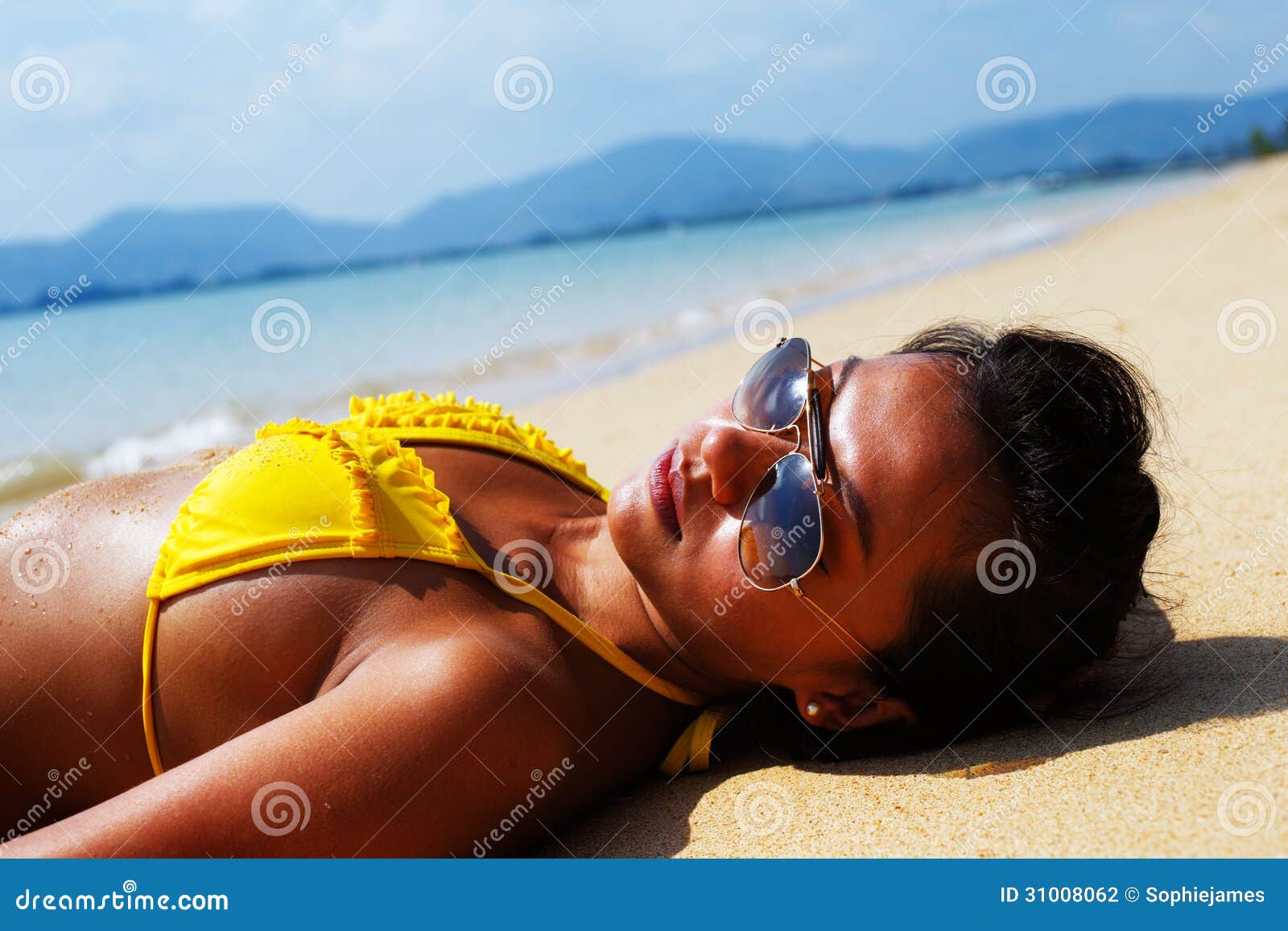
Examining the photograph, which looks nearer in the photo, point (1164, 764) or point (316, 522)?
point (1164, 764)

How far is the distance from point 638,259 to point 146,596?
23800mm

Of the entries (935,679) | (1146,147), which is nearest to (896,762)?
(935,679)

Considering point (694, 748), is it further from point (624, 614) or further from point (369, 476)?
point (369, 476)

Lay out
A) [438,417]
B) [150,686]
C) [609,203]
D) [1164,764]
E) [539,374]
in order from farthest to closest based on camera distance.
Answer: [609,203] → [539,374] → [438,417] → [150,686] → [1164,764]

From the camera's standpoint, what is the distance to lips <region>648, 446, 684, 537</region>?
2059mm

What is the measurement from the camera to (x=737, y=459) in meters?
2.06

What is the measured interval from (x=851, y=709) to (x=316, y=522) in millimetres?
1191

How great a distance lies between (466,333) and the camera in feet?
42.8

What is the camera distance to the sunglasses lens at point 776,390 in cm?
213

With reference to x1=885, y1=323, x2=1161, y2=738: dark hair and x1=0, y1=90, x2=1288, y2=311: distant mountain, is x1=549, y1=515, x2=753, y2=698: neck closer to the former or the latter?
x1=885, y1=323, x2=1161, y2=738: dark hair

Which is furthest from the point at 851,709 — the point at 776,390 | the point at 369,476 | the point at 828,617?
the point at 369,476

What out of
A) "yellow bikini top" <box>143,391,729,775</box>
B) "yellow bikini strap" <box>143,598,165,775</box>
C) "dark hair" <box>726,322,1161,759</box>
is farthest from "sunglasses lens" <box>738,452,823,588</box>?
"yellow bikini strap" <box>143,598,165,775</box>

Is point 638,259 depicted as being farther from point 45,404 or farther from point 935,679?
point 935,679

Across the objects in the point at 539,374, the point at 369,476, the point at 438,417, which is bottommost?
the point at 369,476
